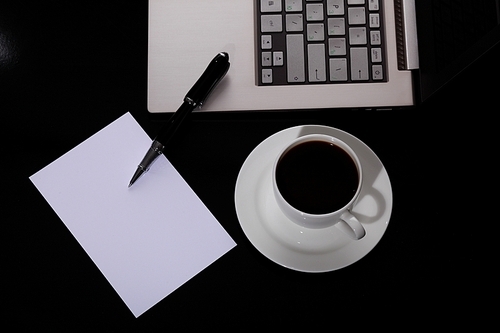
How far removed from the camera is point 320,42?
0.61 m

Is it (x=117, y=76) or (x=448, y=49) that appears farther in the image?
(x=117, y=76)

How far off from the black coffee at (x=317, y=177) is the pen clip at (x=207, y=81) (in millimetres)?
135

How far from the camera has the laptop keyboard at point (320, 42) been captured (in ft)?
1.99

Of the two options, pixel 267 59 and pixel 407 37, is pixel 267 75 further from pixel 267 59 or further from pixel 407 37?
pixel 407 37

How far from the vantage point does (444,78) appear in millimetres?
540

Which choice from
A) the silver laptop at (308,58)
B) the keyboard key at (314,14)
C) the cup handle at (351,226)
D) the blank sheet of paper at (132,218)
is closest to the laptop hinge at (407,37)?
the silver laptop at (308,58)

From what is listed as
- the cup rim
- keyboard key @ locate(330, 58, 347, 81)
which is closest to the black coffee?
the cup rim

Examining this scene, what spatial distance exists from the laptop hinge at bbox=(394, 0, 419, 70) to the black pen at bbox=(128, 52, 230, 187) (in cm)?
22

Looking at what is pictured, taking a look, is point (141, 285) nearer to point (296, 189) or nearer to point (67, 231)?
point (67, 231)

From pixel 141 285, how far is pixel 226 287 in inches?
4.2

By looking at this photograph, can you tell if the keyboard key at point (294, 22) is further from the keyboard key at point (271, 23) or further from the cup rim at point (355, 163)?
the cup rim at point (355, 163)

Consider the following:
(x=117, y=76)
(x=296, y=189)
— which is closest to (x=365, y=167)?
(x=296, y=189)

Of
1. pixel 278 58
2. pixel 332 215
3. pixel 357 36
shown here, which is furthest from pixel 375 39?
pixel 332 215

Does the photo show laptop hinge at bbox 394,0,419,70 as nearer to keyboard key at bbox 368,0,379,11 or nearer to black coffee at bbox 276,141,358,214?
keyboard key at bbox 368,0,379,11
